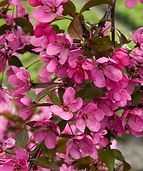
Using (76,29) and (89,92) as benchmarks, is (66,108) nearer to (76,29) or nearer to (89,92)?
(89,92)

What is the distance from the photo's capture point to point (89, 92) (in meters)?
1.27

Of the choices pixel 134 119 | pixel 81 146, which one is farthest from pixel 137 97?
pixel 81 146

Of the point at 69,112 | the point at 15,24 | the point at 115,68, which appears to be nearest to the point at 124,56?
the point at 115,68

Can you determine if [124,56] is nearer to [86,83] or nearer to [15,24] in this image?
[86,83]

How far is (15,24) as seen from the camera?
4.93 ft

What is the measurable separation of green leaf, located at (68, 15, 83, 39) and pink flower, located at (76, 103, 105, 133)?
0.15 m

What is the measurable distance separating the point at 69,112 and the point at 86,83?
0.07 m

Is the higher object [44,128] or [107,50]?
[107,50]

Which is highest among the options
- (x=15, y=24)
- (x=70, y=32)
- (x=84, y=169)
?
(x=70, y=32)

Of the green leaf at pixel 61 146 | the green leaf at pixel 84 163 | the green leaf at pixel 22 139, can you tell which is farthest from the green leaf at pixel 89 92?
the green leaf at pixel 61 146

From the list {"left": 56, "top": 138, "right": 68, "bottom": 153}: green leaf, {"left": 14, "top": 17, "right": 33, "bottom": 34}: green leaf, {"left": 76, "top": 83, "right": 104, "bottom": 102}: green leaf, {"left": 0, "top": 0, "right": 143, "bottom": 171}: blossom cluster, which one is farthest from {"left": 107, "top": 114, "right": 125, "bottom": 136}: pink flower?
{"left": 56, "top": 138, "right": 68, "bottom": 153}: green leaf

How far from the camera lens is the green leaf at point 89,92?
4.17 ft

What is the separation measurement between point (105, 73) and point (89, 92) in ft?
0.18

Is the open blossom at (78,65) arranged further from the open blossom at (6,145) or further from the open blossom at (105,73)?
the open blossom at (6,145)
